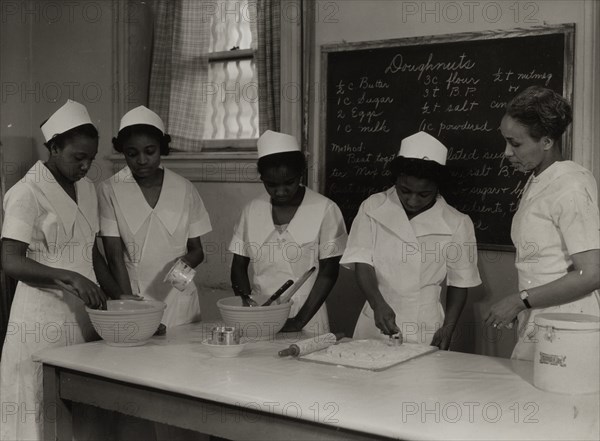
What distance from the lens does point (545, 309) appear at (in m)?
2.31

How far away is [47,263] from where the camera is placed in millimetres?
2646

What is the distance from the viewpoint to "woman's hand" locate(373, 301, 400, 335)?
8.22 ft

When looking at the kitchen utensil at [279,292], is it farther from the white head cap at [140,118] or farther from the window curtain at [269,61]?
the window curtain at [269,61]

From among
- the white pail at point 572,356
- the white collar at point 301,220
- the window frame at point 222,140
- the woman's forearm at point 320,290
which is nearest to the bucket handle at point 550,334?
the white pail at point 572,356

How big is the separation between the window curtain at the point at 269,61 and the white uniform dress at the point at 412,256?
52.6 inches

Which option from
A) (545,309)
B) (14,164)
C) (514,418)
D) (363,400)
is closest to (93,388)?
(363,400)

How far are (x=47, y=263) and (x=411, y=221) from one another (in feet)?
4.44

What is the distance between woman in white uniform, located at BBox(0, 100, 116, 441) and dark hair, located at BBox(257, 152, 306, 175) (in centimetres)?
65

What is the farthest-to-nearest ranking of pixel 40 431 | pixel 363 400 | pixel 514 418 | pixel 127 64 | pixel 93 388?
pixel 127 64 < pixel 40 431 < pixel 93 388 < pixel 363 400 < pixel 514 418

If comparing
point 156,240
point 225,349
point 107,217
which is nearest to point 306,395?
point 225,349

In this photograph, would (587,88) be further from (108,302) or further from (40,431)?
(40,431)

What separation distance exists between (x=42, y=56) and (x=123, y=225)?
7.56 feet

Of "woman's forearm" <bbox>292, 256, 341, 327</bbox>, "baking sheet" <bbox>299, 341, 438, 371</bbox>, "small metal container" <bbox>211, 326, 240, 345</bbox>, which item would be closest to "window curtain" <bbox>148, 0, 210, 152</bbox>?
"woman's forearm" <bbox>292, 256, 341, 327</bbox>

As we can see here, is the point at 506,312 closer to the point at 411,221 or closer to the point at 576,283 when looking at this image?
the point at 576,283
